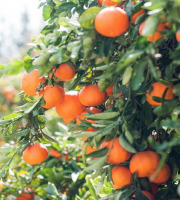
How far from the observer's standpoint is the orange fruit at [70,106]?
0.94 m

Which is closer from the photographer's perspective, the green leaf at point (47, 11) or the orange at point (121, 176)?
the orange at point (121, 176)

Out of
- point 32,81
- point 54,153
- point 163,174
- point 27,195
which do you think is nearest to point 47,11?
point 32,81

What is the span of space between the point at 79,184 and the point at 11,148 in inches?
27.3

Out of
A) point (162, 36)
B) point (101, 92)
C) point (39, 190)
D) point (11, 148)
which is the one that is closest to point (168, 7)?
point (162, 36)

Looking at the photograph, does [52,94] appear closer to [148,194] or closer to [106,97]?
[106,97]

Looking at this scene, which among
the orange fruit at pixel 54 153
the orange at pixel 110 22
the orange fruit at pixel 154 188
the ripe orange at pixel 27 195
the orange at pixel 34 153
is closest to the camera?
the orange at pixel 110 22

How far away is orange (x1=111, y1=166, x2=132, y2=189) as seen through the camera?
0.79m

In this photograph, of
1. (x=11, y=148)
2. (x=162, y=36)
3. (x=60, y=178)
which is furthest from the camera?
(x=60, y=178)

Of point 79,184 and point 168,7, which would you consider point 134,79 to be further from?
point 79,184

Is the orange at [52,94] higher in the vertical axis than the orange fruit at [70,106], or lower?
higher

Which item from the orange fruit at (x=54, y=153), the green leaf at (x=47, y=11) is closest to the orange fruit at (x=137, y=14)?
the green leaf at (x=47, y=11)

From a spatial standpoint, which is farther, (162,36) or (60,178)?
(60,178)

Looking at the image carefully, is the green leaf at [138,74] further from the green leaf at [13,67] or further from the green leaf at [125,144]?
the green leaf at [13,67]

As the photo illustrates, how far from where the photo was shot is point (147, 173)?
2.45 feet
